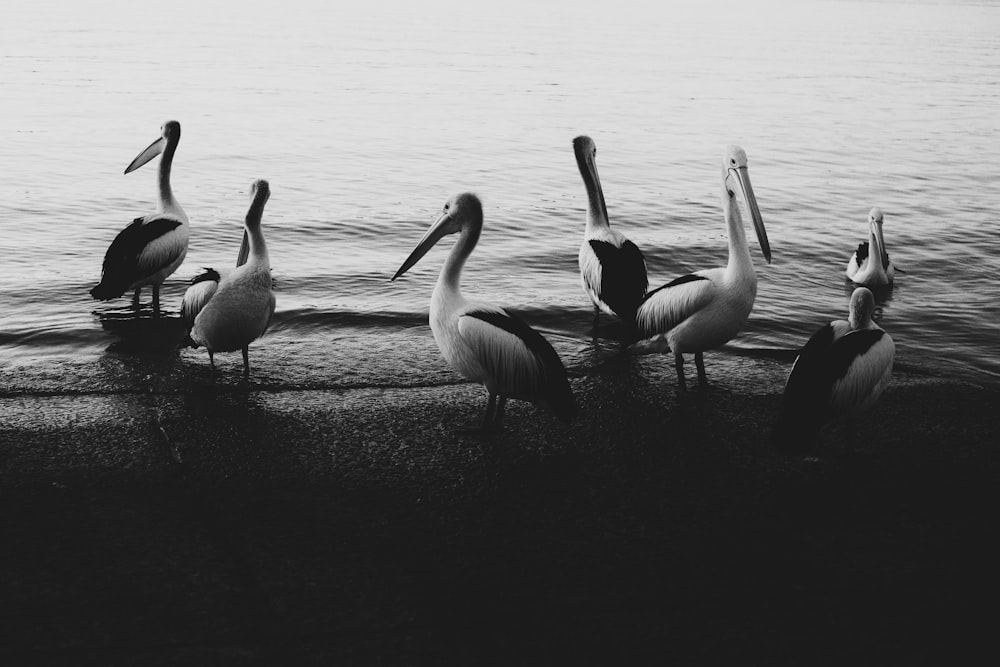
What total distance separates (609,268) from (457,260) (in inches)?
84.6

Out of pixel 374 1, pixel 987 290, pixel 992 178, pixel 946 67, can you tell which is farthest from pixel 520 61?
pixel 374 1

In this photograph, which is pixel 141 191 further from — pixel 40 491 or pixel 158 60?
pixel 158 60

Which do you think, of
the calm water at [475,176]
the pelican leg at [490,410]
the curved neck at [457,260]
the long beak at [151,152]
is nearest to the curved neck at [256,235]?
the calm water at [475,176]

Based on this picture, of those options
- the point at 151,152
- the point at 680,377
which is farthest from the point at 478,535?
the point at 151,152

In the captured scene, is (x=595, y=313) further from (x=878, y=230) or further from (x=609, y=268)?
(x=878, y=230)

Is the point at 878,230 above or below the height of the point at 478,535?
above

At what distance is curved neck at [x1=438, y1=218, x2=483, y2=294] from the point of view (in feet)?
18.4

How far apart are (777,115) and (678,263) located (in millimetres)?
13027

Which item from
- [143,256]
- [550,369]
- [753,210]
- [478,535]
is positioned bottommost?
[478,535]

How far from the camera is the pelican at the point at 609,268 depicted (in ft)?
24.3

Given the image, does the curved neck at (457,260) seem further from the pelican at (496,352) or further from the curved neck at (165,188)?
the curved neck at (165,188)

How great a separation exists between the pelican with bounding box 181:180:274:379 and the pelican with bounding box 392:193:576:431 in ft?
4.28

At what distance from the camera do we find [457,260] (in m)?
5.67

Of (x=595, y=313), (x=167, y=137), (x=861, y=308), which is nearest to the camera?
(x=861, y=308)
